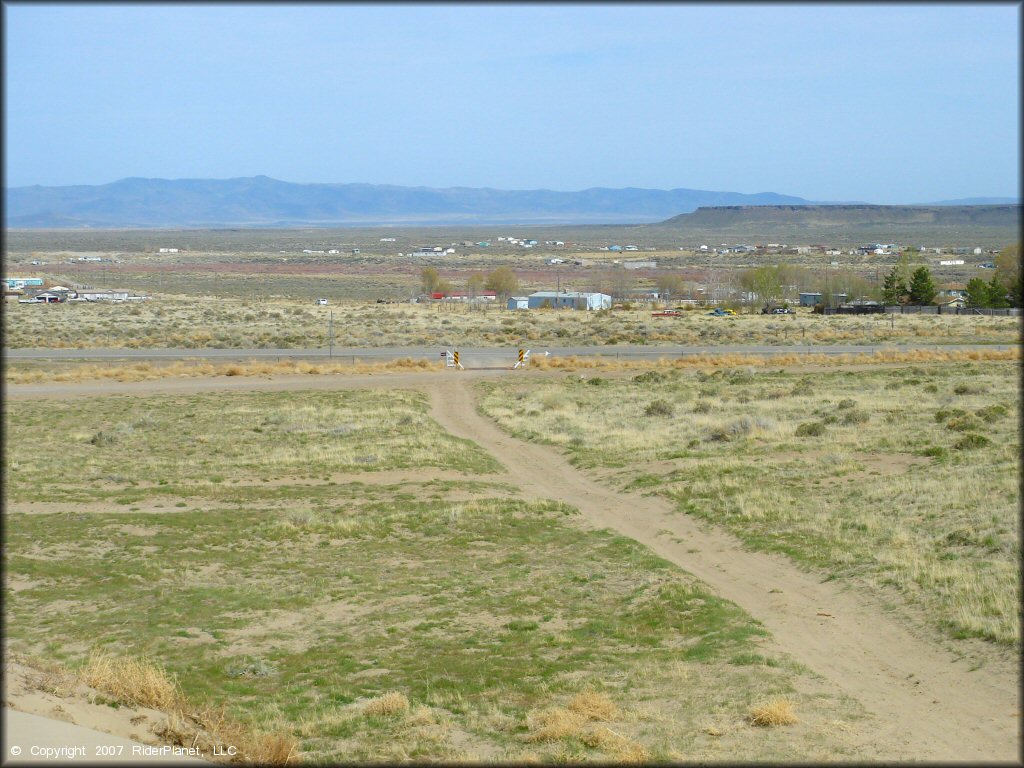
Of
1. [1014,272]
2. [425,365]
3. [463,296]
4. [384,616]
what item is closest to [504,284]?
[463,296]

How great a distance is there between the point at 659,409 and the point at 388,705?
81.5 ft

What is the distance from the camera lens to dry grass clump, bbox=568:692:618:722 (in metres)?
10.9

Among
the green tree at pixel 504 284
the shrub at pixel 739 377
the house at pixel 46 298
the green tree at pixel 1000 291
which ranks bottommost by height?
the shrub at pixel 739 377

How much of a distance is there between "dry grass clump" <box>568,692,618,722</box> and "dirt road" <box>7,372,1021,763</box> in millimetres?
2594

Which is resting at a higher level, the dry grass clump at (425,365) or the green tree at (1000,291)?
the green tree at (1000,291)

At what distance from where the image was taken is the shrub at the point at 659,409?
35.0 m

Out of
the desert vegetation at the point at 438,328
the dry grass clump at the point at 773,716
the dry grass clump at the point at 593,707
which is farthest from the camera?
the desert vegetation at the point at 438,328

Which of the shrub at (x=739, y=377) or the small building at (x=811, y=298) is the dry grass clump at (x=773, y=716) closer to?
the shrub at (x=739, y=377)

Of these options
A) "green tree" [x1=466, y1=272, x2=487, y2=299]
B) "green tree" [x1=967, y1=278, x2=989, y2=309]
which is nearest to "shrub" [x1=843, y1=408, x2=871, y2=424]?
"green tree" [x1=967, y1=278, x2=989, y2=309]

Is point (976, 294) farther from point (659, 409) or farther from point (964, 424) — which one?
point (964, 424)

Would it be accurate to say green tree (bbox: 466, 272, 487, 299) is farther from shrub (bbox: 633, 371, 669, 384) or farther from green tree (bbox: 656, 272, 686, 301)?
shrub (bbox: 633, 371, 669, 384)

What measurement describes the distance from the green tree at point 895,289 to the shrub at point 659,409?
50.4 meters

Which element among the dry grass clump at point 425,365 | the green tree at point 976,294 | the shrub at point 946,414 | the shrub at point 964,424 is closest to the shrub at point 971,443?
the shrub at point 964,424

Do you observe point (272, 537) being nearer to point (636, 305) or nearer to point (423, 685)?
point (423, 685)
